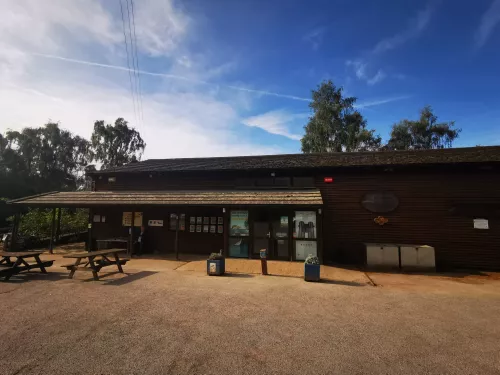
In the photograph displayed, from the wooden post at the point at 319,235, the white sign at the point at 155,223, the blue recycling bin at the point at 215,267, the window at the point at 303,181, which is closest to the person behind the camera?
the blue recycling bin at the point at 215,267

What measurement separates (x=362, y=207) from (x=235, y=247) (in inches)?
246

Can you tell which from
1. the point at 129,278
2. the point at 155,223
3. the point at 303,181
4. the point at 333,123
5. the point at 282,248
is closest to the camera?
the point at 129,278

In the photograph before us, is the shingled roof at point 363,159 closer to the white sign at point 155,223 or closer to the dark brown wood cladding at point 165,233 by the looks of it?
the dark brown wood cladding at point 165,233

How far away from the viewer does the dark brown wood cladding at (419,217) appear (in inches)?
444

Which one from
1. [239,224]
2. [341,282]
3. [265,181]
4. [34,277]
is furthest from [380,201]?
[34,277]

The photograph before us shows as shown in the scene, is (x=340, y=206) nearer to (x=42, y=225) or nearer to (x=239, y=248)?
(x=239, y=248)

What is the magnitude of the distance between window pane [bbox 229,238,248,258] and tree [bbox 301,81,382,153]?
20877mm

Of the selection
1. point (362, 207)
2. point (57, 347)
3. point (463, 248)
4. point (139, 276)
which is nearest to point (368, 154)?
point (362, 207)

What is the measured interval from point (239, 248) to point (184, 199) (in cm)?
348

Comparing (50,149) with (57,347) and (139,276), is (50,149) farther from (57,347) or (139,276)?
(57,347)

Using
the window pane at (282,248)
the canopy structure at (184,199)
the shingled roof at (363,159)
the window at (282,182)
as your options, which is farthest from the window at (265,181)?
the window pane at (282,248)

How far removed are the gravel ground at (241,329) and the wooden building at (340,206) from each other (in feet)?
13.9

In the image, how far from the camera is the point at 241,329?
482 cm

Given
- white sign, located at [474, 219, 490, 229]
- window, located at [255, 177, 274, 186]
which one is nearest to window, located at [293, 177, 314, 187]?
window, located at [255, 177, 274, 186]
